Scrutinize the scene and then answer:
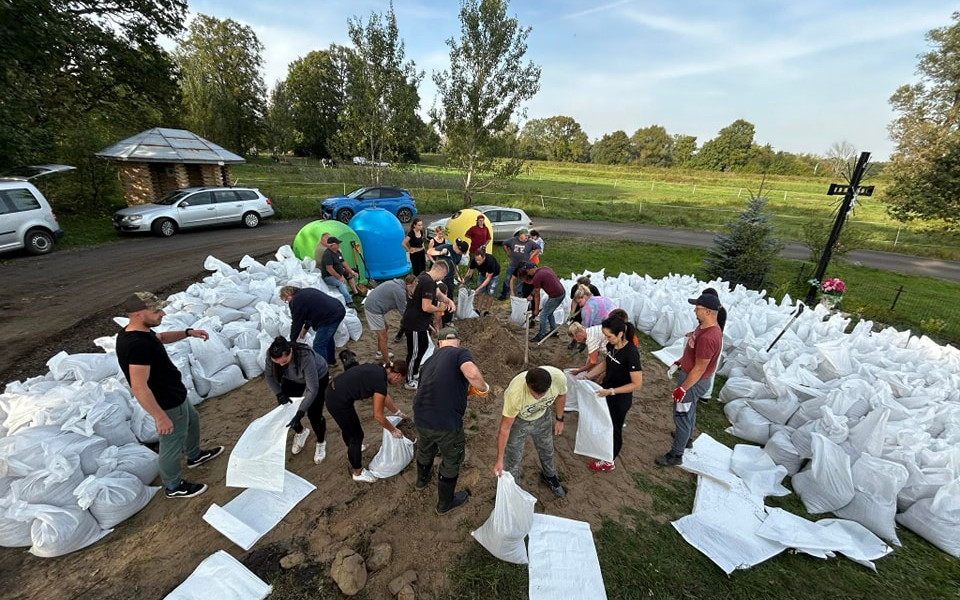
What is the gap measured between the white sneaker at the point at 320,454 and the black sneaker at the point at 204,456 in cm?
89

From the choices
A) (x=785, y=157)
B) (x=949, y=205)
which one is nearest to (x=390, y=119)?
(x=949, y=205)

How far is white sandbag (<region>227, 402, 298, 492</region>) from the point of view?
2.96m

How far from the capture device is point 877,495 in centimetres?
313

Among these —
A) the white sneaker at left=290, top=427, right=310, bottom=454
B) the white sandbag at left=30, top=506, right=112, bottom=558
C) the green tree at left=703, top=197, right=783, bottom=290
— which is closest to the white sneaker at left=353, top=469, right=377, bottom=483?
the white sneaker at left=290, top=427, right=310, bottom=454

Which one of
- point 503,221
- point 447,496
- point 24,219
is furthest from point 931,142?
point 24,219

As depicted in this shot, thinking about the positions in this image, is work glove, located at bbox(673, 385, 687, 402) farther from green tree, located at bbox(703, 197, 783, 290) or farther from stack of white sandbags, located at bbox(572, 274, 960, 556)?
green tree, located at bbox(703, 197, 783, 290)

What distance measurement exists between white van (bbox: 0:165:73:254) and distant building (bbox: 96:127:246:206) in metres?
3.59

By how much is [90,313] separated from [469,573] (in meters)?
7.34

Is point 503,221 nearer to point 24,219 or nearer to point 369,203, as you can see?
point 369,203

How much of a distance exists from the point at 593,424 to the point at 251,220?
42.9 ft

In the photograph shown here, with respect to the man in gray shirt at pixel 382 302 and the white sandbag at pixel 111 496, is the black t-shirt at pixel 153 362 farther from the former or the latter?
the man in gray shirt at pixel 382 302

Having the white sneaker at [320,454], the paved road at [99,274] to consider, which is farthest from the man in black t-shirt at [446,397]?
the paved road at [99,274]

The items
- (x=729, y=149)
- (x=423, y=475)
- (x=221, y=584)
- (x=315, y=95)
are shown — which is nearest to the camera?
(x=221, y=584)

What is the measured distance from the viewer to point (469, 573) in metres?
2.63
